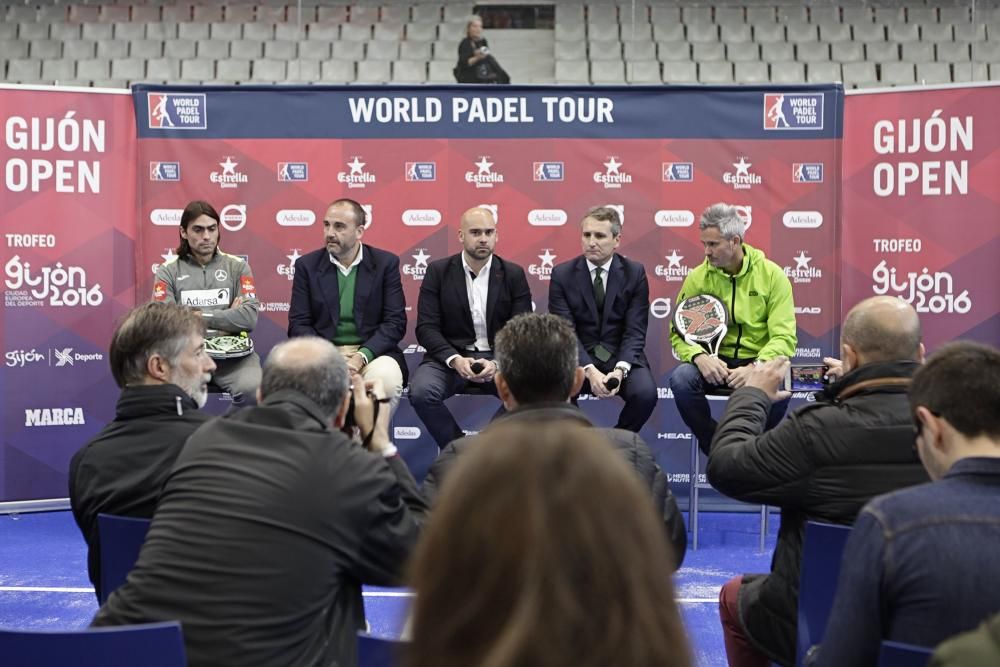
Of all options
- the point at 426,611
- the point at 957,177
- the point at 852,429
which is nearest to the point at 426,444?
the point at 957,177

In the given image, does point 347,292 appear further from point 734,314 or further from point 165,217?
point 734,314

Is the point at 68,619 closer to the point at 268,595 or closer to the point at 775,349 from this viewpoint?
the point at 268,595

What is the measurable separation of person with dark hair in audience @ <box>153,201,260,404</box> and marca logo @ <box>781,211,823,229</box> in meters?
2.90

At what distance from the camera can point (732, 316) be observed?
5.52 metres

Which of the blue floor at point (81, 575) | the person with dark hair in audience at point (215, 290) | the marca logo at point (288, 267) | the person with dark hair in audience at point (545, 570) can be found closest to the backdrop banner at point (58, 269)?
the blue floor at point (81, 575)

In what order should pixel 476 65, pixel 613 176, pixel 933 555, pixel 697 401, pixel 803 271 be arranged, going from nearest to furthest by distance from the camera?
pixel 933 555 < pixel 697 401 < pixel 803 271 < pixel 613 176 < pixel 476 65

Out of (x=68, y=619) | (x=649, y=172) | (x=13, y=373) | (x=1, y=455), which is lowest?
(x=68, y=619)

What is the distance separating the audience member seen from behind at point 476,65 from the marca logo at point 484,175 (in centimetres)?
279

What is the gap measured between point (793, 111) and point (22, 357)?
4386mm

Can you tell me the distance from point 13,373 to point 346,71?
16.2 feet

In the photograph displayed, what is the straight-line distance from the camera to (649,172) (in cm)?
618

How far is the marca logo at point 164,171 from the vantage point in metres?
6.23

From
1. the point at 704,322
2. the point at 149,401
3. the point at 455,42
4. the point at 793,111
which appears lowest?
the point at 149,401

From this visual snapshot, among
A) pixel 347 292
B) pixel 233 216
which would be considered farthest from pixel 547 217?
pixel 233 216
